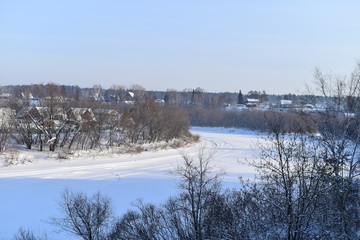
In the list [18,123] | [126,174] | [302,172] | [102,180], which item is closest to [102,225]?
[302,172]

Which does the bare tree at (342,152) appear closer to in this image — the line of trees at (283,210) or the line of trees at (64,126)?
the line of trees at (283,210)

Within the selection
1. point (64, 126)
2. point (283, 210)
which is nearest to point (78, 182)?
point (64, 126)

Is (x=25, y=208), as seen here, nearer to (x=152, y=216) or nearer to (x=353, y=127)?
(x=152, y=216)

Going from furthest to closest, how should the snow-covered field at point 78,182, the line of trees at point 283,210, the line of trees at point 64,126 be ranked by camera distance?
the line of trees at point 64,126
the snow-covered field at point 78,182
the line of trees at point 283,210

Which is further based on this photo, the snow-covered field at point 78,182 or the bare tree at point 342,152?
the snow-covered field at point 78,182

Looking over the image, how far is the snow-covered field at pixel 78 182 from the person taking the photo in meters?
16.4

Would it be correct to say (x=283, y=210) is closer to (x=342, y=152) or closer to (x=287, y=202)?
(x=287, y=202)

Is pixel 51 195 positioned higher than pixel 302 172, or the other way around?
pixel 302 172

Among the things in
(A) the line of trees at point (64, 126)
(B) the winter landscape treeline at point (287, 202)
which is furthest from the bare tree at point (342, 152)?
(A) the line of trees at point (64, 126)

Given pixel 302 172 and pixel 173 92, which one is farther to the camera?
pixel 173 92

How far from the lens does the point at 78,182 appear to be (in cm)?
2361

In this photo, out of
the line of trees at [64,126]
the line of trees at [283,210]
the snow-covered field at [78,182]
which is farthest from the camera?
the line of trees at [64,126]

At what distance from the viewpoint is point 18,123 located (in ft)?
118

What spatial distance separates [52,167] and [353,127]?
72.1ft
